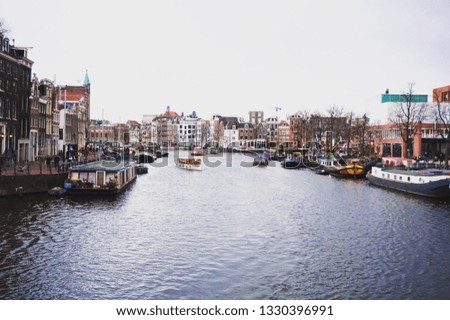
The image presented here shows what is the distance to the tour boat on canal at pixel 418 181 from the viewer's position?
3173 centimetres

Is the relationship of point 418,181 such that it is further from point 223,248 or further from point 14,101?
point 14,101

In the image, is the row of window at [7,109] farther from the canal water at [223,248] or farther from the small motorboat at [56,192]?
the canal water at [223,248]

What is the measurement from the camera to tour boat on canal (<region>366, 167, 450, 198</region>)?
31.7 meters

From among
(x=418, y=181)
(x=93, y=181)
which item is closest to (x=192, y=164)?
(x=93, y=181)

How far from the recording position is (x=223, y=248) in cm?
1827

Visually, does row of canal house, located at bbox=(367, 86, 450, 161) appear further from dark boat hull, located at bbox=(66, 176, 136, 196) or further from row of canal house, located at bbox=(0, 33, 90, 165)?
row of canal house, located at bbox=(0, 33, 90, 165)

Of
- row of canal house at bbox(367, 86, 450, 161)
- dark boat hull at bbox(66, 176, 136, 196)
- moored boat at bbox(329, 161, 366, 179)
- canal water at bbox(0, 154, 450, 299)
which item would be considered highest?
row of canal house at bbox(367, 86, 450, 161)

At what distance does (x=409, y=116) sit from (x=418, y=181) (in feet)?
72.9

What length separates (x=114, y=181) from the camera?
1318 inches

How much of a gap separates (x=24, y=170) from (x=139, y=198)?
23.3ft

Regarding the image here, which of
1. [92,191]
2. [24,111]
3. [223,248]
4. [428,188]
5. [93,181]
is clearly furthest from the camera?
[24,111]

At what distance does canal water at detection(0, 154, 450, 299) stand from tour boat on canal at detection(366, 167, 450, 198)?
1.38m

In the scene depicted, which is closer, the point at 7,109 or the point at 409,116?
the point at 7,109

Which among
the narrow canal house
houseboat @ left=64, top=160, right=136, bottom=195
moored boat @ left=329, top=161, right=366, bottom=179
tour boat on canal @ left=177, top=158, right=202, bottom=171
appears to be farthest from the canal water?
tour boat on canal @ left=177, top=158, right=202, bottom=171
